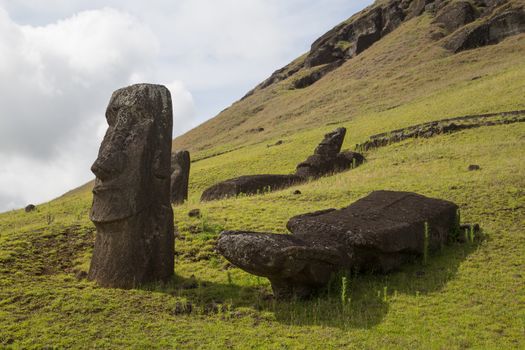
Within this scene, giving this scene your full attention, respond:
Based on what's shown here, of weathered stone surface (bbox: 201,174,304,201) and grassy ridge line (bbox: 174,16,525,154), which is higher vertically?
grassy ridge line (bbox: 174,16,525,154)

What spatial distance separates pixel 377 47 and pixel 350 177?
257 feet

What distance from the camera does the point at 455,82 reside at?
58.4 m

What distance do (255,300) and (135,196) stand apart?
11.2 feet

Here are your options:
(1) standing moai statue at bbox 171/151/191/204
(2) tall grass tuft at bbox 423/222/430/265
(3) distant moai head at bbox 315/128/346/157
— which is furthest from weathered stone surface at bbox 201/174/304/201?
(2) tall grass tuft at bbox 423/222/430/265

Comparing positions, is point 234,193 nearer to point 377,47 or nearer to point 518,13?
point 518,13

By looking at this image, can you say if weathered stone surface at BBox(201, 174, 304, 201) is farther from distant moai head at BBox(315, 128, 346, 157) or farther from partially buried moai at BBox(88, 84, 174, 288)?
partially buried moai at BBox(88, 84, 174, 288)

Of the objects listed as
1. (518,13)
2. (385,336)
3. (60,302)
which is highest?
(518,13)

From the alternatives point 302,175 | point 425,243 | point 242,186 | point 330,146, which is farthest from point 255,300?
point 330,146

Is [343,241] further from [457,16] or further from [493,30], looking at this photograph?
[457,16]

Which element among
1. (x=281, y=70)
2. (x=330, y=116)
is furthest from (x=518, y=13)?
(x=281, y=70)

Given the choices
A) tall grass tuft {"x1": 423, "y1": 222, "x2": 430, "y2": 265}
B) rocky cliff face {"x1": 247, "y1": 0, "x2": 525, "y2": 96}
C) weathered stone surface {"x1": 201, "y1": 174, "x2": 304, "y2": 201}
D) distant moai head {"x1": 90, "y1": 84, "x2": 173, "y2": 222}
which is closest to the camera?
distant moai head {"x1": 90, "y1": 84, "x2": 173, "y2": 222}

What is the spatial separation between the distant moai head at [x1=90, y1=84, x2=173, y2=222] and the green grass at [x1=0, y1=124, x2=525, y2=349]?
1.83 meters

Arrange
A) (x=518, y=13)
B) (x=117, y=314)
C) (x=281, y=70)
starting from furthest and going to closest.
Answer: (x=281, y=70) < (x=518, y=13) < (x=117, y=314)

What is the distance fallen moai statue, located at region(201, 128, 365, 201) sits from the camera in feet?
78.3
